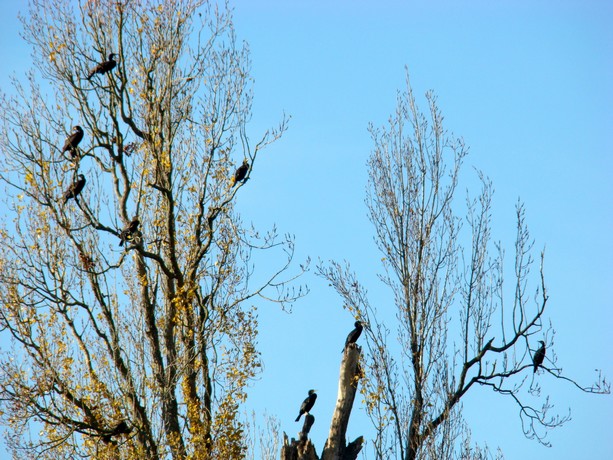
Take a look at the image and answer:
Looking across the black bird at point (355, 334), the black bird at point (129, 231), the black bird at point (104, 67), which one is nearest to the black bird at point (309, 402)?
the black bird at point (355, 334)

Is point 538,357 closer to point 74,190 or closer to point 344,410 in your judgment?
point 344,410

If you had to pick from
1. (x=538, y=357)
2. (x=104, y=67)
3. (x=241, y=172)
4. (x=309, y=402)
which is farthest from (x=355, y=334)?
(x=104, y=67)

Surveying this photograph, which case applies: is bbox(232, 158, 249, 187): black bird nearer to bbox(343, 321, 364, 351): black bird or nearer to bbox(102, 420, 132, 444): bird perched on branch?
bbox(343, 321, 364, 351): black bird

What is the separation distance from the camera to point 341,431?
41.8ft

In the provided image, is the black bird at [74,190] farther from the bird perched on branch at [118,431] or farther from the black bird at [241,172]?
the bird perched on branch at [118,431]

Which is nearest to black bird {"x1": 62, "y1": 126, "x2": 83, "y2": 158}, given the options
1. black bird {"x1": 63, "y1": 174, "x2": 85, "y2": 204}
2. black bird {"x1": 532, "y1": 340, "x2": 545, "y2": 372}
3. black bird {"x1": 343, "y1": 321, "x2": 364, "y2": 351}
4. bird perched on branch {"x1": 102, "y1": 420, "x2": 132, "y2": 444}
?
black bird {"x1": 63, "y1": 174, "x2": 85, "y2": 204}

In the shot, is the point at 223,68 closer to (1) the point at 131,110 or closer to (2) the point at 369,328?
(1) the point at 131,110

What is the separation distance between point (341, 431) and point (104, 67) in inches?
305

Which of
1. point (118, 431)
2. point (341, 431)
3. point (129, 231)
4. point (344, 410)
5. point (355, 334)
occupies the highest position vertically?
point (129, 231)

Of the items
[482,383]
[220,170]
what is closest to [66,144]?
[220,170]

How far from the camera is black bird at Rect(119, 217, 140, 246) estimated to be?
15508mm

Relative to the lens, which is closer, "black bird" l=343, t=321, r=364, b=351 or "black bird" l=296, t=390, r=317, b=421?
"black bird" l=343, t=321, r=364, b=351

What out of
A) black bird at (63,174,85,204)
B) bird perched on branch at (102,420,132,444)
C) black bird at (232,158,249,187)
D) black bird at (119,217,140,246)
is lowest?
bird perched on branch at (102,420,132,444)

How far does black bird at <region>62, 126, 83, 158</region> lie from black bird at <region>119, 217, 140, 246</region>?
1571 millimetres
